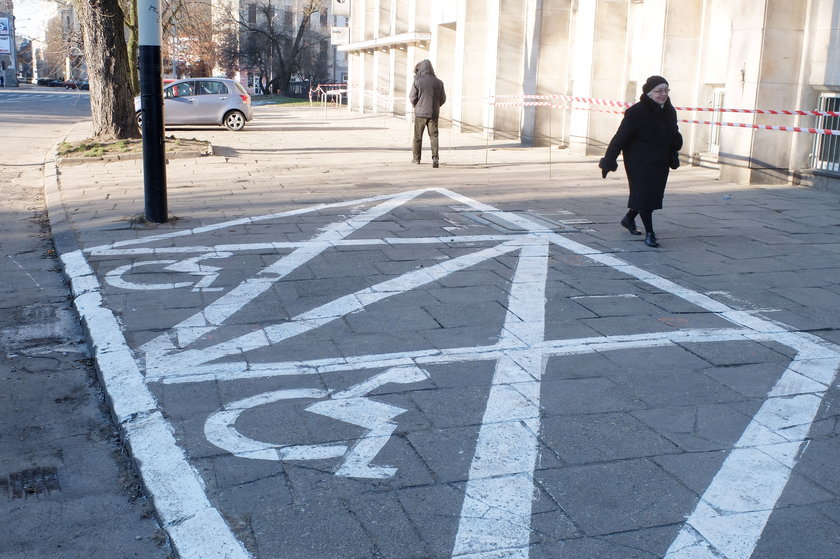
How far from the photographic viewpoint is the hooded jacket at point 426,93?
15.1 meters

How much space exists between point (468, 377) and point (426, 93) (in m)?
10.8

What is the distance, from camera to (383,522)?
135 inches

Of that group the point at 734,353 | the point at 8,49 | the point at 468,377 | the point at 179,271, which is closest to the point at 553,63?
the point at 179,271

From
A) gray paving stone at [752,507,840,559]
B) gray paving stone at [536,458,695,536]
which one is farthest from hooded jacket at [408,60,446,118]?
gray paving stone at [752,507,840,559]

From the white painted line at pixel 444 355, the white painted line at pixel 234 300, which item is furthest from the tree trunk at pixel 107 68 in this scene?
the white painted line at pixel 444 355

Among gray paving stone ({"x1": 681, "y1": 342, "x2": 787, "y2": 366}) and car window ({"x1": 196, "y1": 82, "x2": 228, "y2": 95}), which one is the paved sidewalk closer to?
gray paving stone ({"x1": 681, "y1": 342, "x2": 787, "y2": 366})

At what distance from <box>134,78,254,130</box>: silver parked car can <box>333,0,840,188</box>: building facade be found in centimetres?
669

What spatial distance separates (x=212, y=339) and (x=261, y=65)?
74919 millimetres

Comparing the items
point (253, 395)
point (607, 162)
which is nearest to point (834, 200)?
point (607, 162)

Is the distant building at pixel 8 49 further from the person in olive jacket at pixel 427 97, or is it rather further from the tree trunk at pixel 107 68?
the person in olive jacket at pixel 427 97

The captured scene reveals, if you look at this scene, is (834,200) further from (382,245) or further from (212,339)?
(212,339)

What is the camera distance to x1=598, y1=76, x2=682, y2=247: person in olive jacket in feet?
28.8

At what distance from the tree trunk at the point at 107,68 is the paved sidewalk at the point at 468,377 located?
8.14m

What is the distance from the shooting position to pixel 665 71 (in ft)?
55.6
